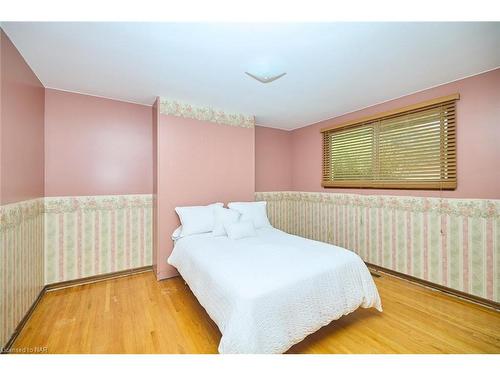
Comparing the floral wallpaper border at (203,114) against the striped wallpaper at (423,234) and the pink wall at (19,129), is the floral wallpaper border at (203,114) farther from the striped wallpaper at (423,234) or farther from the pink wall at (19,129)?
the striped wallpaper at (423,234)

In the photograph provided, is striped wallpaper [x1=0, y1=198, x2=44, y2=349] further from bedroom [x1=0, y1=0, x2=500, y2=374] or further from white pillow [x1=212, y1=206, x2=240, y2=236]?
white pillow [x1=212, y1=206, x2=240, y2=236]

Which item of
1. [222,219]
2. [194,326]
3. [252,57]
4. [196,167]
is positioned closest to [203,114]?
[196,167]

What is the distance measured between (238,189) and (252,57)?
1.97 metres

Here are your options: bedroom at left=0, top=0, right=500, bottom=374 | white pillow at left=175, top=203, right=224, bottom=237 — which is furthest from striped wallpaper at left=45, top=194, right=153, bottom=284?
white pillow at left=175, top=203, right=224, bottom=237

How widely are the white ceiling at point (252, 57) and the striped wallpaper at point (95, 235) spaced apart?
1.42m

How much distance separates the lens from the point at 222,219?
2760mm

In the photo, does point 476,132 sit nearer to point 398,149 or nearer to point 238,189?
point 398,149

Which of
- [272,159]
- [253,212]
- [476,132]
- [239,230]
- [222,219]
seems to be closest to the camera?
[476,132]

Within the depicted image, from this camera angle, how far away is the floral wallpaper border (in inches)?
115

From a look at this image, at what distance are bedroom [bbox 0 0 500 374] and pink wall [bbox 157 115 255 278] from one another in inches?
1.0

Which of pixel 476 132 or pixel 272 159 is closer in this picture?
pixel 476 132

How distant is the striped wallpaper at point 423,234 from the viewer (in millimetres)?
2193

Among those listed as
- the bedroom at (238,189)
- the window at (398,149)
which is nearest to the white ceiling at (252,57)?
the bedroom at (238,189)

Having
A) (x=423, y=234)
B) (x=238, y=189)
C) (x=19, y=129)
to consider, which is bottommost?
(x=423, y=234)
